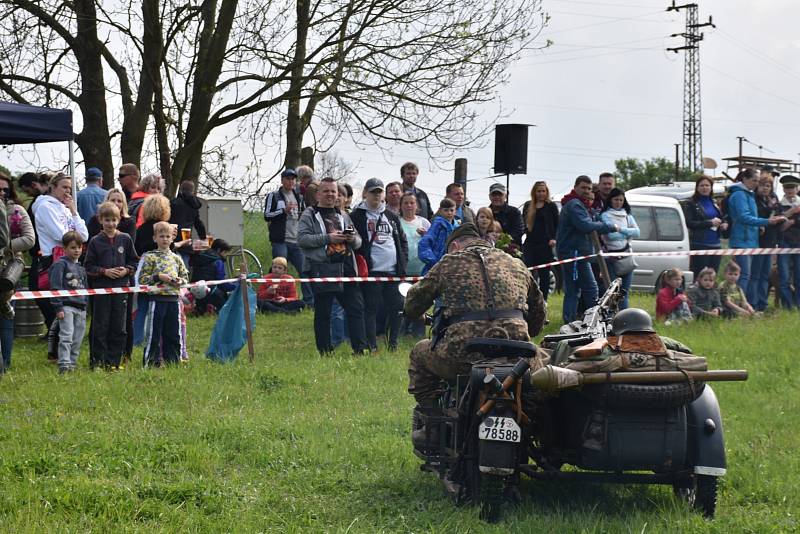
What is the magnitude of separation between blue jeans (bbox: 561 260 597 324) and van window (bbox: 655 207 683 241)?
651 cm

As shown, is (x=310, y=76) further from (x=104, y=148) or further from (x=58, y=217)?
(x=58, y=217)

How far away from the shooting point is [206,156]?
2172cm

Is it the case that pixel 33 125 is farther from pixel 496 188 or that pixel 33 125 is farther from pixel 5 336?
pixel 496 188

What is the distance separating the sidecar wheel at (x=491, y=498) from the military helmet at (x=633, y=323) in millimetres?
1027

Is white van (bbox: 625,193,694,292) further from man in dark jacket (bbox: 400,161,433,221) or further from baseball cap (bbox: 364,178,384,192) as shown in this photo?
baseball cap (bbox: 364,178,384,192)

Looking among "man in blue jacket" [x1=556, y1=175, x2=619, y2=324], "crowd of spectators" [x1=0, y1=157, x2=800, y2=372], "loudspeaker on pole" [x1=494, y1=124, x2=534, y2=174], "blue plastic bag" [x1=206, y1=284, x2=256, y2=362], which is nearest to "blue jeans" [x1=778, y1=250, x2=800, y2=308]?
"crowd of spectators" [x1=0, y1=157, x2=800, y2=372]

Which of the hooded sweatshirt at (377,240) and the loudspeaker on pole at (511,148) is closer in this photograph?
the hooded sweatshirt at (377,240)

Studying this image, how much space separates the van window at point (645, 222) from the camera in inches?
806

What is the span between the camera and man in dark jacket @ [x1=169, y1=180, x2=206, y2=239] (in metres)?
15.4

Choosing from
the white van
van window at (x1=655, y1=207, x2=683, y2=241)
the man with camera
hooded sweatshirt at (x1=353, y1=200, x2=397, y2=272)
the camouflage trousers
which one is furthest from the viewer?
van window at (x1=655, y1=207, x2=683, y2=241)

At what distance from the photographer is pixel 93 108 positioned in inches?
763

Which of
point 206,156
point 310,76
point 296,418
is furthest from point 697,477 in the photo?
point 206,156

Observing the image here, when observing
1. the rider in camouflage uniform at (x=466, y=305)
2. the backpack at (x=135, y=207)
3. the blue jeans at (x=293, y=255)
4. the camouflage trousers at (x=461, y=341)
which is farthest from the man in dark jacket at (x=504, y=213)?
the camouflage trousers at (x=461, y=341)

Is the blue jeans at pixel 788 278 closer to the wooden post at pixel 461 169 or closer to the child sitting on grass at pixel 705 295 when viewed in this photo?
the child sitting on grass at pixel 705 295
